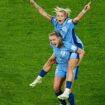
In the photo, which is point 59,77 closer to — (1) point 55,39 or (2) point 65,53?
(2) point 65,53

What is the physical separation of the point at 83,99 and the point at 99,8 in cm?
675

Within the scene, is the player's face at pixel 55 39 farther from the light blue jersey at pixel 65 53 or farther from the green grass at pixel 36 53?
the green grass at pixel 36 53

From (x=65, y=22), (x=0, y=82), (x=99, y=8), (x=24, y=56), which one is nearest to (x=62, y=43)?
(x=65, y=22)

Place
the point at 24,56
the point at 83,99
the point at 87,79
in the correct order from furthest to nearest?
the point at 24,56 → the point at 87,79 → the point at 83,99

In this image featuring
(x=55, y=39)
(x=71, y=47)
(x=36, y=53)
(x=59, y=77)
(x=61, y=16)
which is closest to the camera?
(x=55, y=39)

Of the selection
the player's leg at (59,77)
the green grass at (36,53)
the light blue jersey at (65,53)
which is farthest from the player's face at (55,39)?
the green grass at (36,53)

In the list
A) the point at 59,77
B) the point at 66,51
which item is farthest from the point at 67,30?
the point at 59,77

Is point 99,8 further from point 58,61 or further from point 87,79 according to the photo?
point 58,61

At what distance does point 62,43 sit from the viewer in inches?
567

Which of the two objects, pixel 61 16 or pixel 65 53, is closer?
pixel 61 16

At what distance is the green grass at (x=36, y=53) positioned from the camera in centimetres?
1691

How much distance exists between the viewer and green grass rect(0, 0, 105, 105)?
16906 mm

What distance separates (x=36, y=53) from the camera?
779 inches

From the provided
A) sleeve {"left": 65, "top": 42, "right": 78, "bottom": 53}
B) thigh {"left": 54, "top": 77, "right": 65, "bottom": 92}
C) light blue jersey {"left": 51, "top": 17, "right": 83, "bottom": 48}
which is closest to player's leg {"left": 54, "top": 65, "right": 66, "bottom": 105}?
thigh {"left": 54, "top": 77, "right": 65, "bottom": 92}
